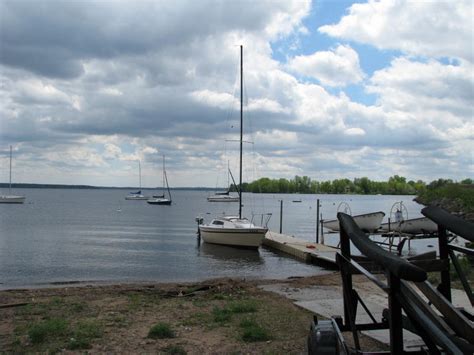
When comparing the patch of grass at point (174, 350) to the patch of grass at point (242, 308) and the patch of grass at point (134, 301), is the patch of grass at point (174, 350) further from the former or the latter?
the patch of grass at point (134, 301)

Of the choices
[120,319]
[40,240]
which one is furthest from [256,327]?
[40,240]

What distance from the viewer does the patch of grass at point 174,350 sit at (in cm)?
660

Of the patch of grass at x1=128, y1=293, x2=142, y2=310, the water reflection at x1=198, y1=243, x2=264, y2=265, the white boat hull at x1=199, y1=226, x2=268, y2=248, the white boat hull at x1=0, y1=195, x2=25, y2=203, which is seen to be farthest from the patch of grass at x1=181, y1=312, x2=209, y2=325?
the white boat hull at x1=0, y1=195, x2=25, y2=203

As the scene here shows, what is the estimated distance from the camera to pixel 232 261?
87.7ft

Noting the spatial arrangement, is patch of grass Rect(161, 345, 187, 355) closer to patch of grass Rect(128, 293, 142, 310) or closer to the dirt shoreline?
the dirt shoreline

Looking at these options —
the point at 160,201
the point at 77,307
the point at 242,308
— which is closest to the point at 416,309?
the point at 242,308

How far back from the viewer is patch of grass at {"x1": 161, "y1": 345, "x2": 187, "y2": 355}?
260 inches

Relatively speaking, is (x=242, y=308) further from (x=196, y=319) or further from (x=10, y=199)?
(x=10, y=199)

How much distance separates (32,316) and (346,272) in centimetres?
733

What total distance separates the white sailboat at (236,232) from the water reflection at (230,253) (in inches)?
14.3

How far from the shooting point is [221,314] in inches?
353

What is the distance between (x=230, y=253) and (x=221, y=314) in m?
21.1

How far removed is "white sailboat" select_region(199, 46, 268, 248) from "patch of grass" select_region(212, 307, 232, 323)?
68.9ft

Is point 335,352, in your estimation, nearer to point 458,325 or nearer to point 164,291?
point 458,325
